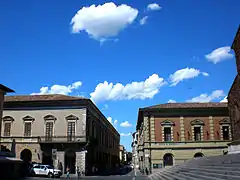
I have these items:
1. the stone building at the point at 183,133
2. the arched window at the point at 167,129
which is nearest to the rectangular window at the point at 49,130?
the stone building at the point at 183,133

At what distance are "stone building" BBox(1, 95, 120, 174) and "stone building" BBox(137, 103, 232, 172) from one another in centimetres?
814

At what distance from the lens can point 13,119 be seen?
Result: 44.6 metres

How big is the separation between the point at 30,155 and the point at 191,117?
22.1 meters

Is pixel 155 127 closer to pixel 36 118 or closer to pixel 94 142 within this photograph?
pixel 94 142

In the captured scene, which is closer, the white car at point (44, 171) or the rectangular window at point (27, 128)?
the white car at point (44, 171)

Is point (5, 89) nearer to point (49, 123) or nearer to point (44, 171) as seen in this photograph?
point (44, 171)

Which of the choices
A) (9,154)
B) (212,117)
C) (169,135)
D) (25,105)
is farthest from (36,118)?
(212,117)

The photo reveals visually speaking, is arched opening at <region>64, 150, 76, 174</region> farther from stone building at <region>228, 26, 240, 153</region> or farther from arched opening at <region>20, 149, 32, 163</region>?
stone building at <region>228, 26, 240, 153</region>

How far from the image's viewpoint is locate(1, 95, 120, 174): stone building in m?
42.2

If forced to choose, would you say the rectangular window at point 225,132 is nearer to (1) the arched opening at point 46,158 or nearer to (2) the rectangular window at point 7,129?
(1) the arched opening at point 46,158

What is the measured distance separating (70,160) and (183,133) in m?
15.3

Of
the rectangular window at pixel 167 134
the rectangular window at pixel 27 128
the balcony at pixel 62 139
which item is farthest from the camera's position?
the rectangular window at pixel 27 128

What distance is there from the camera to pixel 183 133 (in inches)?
1651

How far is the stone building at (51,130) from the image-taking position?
138ft
